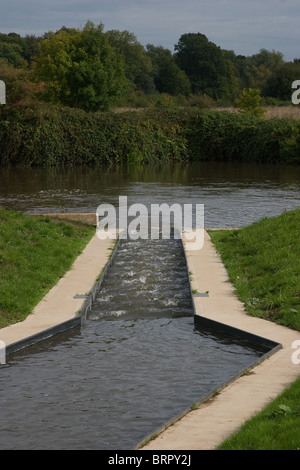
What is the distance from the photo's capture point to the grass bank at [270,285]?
5820mm

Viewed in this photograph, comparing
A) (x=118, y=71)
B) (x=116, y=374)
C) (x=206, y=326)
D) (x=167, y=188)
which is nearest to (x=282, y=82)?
(x=118, y=71)

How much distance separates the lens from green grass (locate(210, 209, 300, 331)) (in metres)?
10.1

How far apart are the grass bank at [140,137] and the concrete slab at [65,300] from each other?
79.1 feet

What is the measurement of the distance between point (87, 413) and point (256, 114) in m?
42.0

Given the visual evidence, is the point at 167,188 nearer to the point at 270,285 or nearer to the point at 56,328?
the point at 270,285

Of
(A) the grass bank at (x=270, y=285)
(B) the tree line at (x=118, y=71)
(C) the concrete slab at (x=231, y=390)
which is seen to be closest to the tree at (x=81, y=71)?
(B) the tree line at (x=118, y=71)

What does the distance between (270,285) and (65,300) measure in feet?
10.2

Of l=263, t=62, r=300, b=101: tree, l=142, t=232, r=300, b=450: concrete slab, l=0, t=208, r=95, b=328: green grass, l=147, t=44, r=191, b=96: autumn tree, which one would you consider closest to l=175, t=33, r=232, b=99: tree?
l=147, t=44, r=191, b=96: autumn tree

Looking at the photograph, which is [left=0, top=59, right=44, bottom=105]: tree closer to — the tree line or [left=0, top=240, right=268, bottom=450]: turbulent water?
the tree line

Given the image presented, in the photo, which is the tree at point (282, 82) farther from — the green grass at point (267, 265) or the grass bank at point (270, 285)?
the green grass at point (267, 265)

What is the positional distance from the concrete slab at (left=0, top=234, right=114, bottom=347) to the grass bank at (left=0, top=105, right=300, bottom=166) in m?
24.1

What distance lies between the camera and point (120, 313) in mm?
10727

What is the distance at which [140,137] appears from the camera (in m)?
40.3

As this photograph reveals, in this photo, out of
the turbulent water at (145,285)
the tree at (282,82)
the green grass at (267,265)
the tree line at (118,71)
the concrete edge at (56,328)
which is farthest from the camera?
the tree at (282,82)
